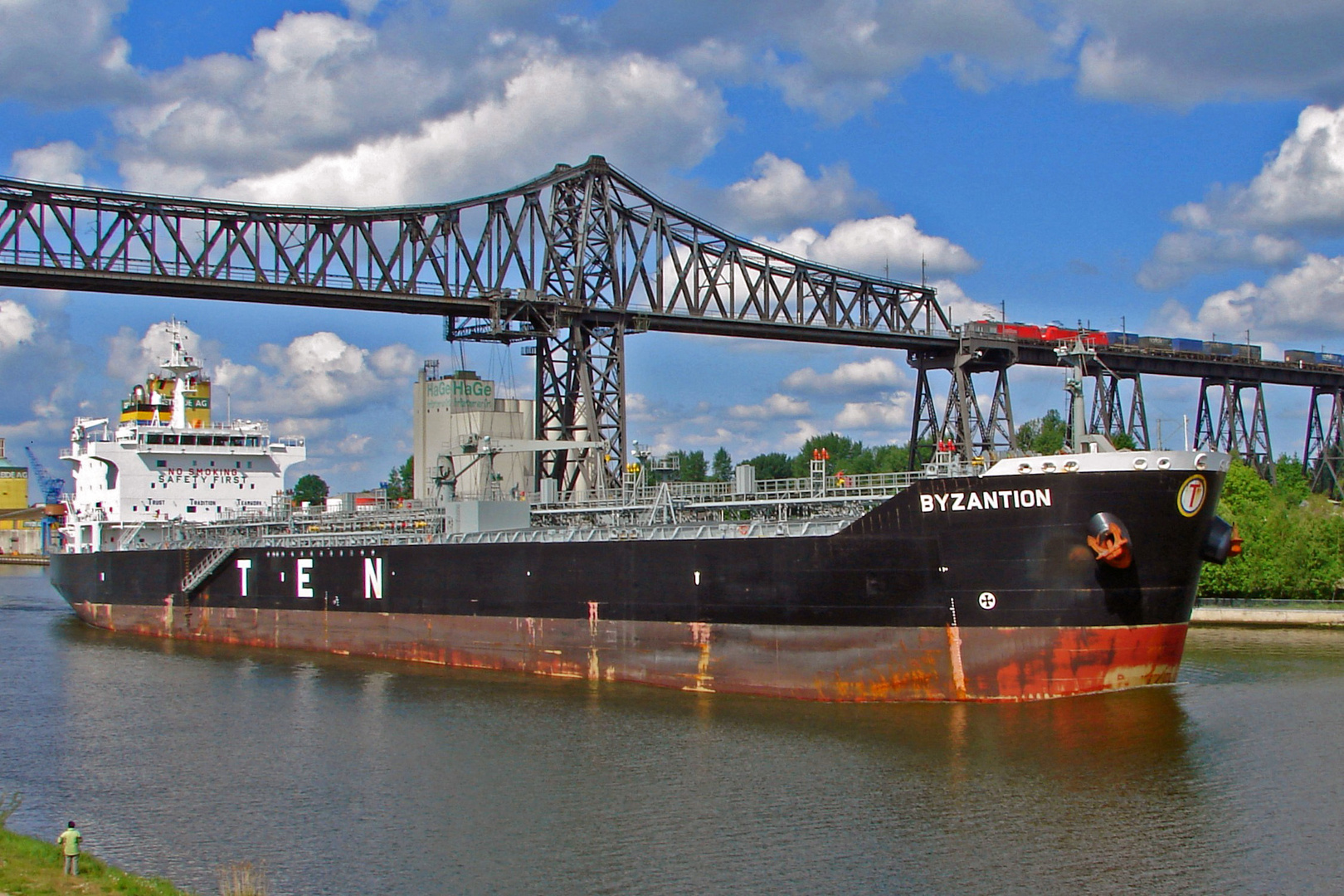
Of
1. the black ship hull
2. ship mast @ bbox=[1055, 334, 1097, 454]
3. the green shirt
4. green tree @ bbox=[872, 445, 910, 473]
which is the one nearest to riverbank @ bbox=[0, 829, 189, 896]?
the green shirt

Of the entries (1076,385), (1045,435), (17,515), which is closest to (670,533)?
(1076,385)

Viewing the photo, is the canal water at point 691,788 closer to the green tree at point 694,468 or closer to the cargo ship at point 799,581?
the cargo ship at point 799,581

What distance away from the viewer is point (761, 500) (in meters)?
28.6

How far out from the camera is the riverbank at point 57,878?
12.3 meters

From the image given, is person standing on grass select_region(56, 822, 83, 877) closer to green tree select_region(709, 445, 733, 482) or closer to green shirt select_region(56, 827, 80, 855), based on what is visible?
green shirt select_region(56, 827, 80, 855)

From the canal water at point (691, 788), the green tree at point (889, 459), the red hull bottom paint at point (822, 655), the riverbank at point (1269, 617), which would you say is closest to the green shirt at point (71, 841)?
the canal water at point (691, 788)

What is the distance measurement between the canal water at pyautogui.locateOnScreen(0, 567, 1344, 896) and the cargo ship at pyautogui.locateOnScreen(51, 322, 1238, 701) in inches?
37.1

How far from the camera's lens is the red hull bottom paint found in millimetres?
23109

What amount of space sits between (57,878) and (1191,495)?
20235mm

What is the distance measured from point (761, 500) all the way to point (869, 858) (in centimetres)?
1390

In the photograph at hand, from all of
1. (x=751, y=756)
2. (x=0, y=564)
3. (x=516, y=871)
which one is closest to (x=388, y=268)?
(x=751, y=756)

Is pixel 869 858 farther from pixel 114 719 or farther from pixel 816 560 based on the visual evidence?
pixel 114 719

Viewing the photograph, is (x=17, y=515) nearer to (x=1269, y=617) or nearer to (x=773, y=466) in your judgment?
(x=773, y=466)

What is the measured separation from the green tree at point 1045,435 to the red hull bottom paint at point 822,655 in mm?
33991
